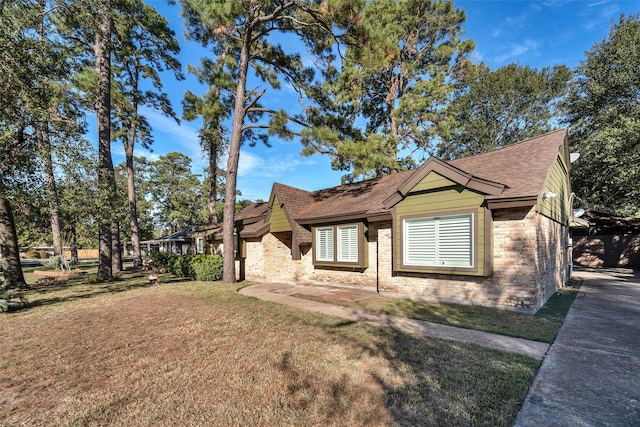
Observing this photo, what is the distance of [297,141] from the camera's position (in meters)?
12.3

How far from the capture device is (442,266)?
7.76m

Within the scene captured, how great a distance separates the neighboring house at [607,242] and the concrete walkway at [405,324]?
17.4 m

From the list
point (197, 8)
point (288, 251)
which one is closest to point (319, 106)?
point (197, 8)

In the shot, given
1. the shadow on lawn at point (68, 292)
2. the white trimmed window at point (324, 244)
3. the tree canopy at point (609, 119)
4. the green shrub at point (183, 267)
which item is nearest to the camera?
the shadow on lawn at point (68, 292)

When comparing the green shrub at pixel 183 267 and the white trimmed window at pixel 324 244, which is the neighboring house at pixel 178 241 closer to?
the green shrub at pixel 183 267

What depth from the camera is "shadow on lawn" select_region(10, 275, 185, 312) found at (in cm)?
842

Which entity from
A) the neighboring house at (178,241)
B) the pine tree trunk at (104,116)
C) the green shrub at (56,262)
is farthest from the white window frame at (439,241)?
the neighboring house at (178,241)

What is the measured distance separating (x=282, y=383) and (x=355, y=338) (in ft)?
6.42

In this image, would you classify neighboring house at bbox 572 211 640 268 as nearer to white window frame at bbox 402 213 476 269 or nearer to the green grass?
the green grass

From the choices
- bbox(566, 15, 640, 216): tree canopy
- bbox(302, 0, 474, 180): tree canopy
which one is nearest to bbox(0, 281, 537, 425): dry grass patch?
bbox(302, 0, 474, 180): tree canopy

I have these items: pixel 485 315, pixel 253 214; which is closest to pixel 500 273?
pixel 485 315

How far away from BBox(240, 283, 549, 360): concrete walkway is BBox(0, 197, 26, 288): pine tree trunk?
9.16 metres

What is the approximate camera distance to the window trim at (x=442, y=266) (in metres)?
7.19

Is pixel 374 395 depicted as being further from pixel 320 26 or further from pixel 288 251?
pixel 320 26
